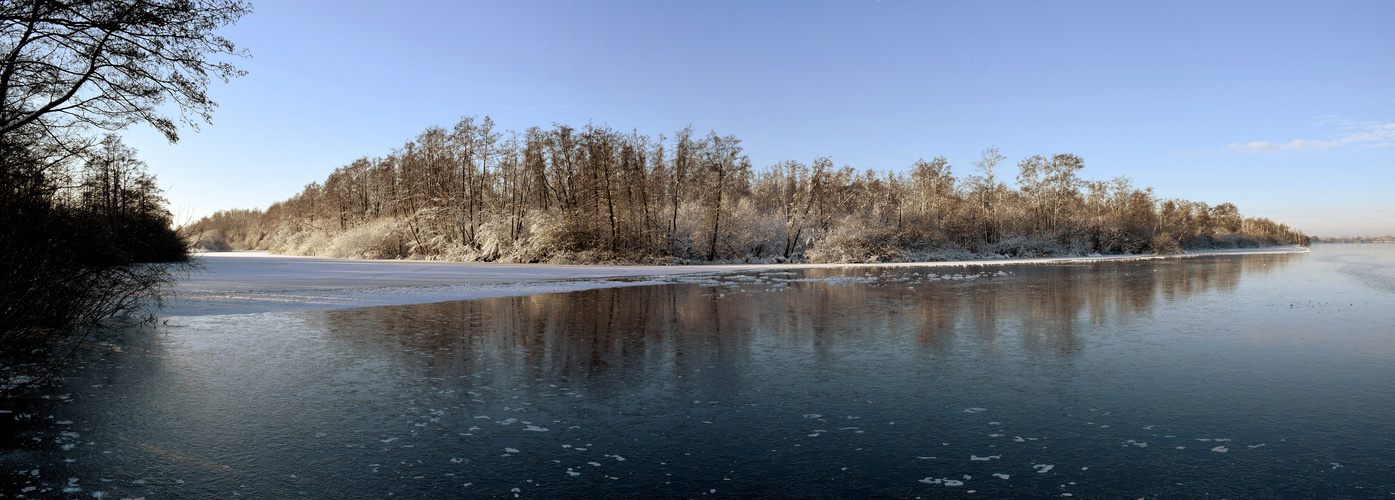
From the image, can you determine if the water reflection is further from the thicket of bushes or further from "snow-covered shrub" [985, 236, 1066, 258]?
"snow-covered shrub" [985, 236, 1066, 258]

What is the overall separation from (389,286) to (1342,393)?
20070 millimetres

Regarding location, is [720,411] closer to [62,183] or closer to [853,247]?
[62,183]

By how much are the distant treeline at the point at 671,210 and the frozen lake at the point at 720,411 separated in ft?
91.2

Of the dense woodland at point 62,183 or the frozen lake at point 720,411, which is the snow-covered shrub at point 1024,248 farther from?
the dense woodland at point 62,183

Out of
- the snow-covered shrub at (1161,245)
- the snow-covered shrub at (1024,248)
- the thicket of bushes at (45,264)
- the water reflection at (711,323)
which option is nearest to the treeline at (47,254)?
the thicket of bushes at (45,264)

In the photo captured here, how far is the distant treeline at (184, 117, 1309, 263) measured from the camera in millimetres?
39344

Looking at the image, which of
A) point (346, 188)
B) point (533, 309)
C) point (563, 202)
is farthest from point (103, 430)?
point (346, 188)

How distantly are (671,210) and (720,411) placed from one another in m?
37.5

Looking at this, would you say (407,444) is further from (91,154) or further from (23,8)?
(91,154)

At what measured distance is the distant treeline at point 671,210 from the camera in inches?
1549

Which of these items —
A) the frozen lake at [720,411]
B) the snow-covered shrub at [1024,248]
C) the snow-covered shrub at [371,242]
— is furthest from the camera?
the snow-covered shrub at [1024,248]

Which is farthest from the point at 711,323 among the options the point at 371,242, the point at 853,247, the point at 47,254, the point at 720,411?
the point at 371,242

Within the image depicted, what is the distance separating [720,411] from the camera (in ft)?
19.1

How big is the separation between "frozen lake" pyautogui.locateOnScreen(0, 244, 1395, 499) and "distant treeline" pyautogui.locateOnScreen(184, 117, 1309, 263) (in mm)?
27799
